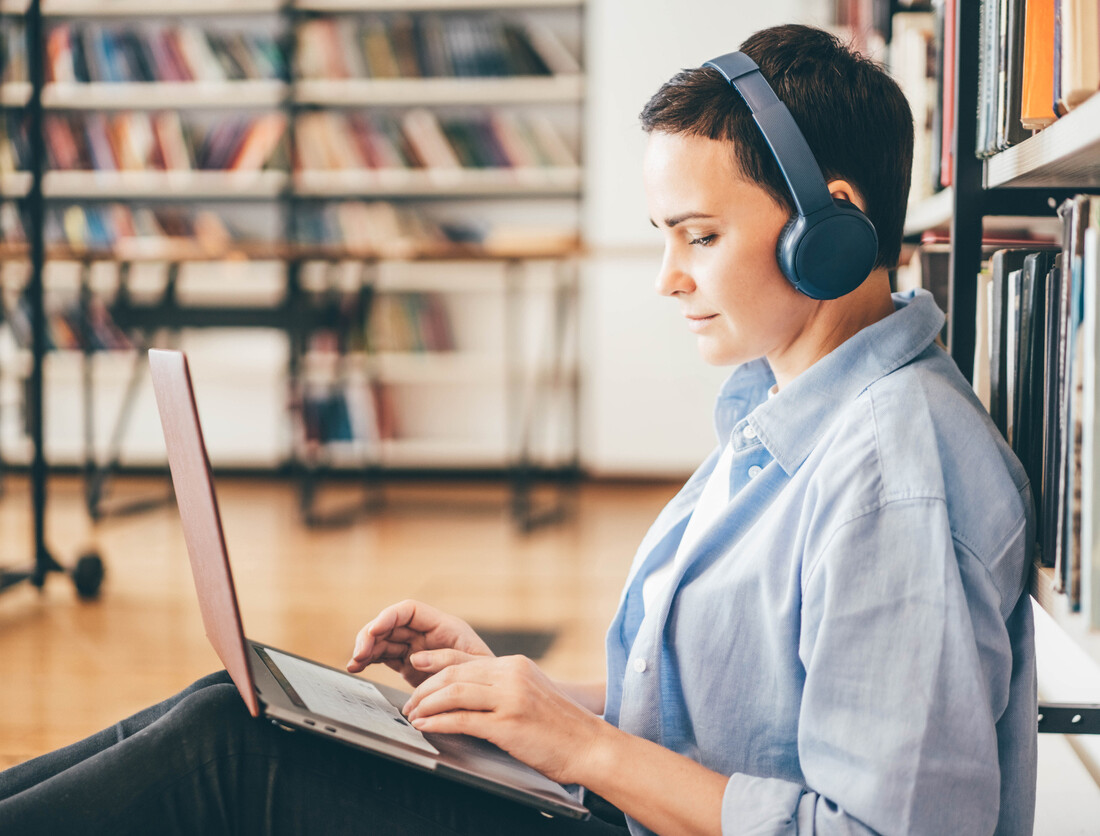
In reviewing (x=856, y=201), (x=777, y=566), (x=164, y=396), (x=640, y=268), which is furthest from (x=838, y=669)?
(x=640, y=268)

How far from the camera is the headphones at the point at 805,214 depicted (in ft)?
2.19

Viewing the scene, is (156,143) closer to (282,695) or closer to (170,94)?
(170,94)

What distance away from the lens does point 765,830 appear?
0.60 m

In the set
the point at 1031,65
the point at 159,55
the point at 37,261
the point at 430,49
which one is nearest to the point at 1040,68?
the point at 1031,65

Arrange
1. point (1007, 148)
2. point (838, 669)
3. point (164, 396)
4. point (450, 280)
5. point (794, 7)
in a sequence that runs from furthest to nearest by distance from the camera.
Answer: point (450, 280), point (794, 7), point (1007, 148), point (164, 396), point (838, 669)

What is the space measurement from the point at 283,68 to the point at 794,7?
1.93 m

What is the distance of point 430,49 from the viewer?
394 centimetres

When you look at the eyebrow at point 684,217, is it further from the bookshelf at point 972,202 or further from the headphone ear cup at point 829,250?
the bookshelf at point 972,202

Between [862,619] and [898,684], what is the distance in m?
0.04

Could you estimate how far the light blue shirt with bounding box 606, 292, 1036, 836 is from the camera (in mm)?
567

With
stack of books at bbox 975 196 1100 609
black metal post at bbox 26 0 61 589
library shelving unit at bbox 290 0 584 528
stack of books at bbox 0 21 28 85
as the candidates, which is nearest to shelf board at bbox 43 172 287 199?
A: library shelving unit at bbox 290 0 584 528

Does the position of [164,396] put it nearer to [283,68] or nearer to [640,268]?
[640,268]

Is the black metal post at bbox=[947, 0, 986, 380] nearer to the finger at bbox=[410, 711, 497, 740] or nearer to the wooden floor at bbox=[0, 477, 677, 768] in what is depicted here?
the finger at bbox=[410, 711, 497, 740]

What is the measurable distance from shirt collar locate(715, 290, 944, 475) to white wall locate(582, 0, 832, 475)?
10.3ft
